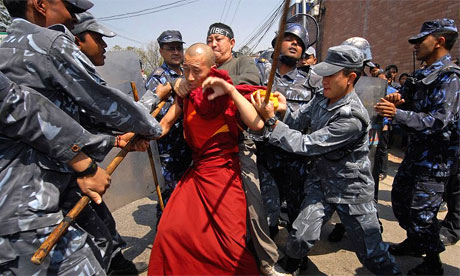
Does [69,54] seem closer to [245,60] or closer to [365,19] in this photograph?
[245,60]

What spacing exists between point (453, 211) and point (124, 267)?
362cm

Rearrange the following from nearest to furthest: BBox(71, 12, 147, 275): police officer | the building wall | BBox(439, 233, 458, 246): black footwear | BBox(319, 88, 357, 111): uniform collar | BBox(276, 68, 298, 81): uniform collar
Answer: BBox(71, 12, 147, 275): police officer, BBox(319, 88, 357, 111): uniform collar, BBox(276, 68, 298, 81): uniform collar, BBox(439, 233, 458, 246): black footwear, the building wall

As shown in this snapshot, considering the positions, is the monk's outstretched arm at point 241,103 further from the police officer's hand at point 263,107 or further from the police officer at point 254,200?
the police officer at point 254,200

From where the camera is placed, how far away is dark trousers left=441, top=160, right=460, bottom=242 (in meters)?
3.22

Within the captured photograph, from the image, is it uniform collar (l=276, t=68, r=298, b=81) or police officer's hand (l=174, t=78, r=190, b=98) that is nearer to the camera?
police officer's hand (l=174, t=78, r=190, b=98)

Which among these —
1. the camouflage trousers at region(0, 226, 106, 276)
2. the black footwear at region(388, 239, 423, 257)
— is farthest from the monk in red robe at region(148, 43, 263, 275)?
the black footwear at region(388, 239, 423, 257)

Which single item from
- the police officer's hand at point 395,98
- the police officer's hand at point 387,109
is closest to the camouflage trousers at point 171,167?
the police officer's hand at point 387,109

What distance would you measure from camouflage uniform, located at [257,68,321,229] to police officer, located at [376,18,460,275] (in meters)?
0.73

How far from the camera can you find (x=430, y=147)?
102 inches

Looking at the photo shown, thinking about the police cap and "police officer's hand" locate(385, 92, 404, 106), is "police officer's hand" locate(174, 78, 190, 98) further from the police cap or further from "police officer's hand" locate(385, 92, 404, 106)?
"police officer's hand" locate(385, 92, 404, 106)

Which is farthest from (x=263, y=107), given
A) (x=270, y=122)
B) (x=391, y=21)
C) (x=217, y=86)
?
(x=391, y=21)

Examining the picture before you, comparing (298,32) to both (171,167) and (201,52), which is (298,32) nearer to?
(201,52)

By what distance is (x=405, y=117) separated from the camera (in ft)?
8.17

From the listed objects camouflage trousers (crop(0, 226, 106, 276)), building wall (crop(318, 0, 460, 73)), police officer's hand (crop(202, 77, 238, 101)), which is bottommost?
camouflage trousers (crop(0, 226, 106, 276))
